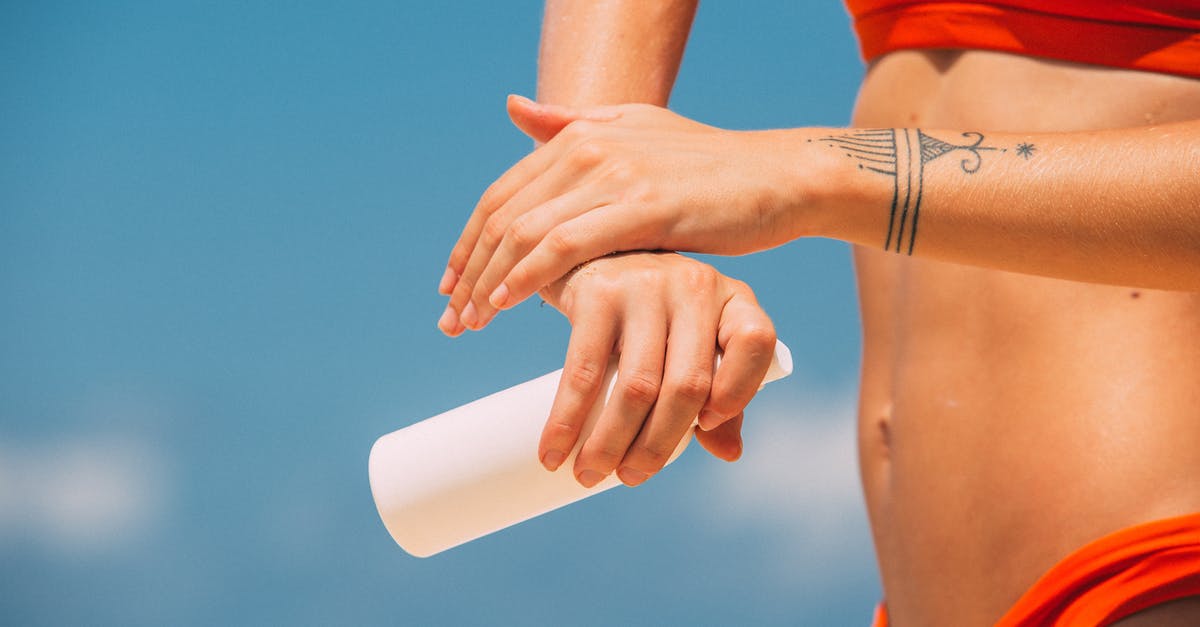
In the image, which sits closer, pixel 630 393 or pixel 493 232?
pixel 630 393

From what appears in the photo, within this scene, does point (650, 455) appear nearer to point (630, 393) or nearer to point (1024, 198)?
point (630, 393)

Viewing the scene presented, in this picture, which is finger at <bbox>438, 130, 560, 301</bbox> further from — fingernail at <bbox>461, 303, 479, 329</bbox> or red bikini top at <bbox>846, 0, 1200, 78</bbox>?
red bikini top at <bbox>846, 0, 1200, 78</bbox>

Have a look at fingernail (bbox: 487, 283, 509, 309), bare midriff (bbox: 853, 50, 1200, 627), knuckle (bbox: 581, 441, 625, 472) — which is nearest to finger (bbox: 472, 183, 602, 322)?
fingernail (bbox: 487, 283, 509, 309)

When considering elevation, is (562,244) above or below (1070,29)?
below

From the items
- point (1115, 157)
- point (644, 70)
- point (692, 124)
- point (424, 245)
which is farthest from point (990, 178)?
point (424, 245)

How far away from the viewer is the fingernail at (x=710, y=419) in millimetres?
542

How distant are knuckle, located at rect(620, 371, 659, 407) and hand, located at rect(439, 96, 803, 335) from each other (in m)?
0.09

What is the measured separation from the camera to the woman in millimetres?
551

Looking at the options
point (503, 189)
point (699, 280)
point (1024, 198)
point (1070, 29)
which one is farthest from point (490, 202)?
point (1070, 29)

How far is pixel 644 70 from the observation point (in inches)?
30.5

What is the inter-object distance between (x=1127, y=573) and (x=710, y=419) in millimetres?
279

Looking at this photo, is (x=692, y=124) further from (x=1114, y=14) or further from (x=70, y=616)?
(x=70, y=616)

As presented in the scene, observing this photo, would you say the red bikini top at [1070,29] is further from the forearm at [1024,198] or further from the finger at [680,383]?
the finger at [680,383]

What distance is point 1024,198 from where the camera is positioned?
57 centimetres
